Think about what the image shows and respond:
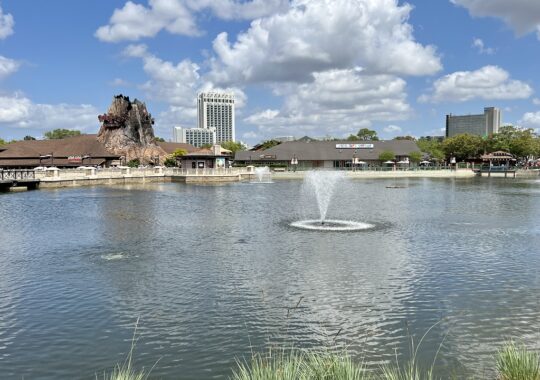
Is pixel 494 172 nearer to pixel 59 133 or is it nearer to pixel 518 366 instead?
pixel 518 366

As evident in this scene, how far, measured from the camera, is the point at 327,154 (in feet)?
431

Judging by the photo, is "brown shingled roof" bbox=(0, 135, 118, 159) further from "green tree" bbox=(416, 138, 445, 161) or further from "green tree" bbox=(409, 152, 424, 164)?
"green tree" bbox=(416, 138, 445, 161)

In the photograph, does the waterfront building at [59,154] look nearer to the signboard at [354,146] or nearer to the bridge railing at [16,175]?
the bridge railing at [16,175]

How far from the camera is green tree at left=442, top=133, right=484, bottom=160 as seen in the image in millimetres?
143375

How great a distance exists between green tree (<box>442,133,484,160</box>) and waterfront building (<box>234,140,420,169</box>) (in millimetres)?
18229

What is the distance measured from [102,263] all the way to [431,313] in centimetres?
1286

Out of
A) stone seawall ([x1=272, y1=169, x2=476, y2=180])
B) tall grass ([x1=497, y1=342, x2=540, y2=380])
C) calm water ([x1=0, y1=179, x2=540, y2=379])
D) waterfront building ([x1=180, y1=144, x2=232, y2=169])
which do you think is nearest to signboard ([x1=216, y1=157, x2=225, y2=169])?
waterfront building ([x1=180, y1=144, x2=232, y2=169])

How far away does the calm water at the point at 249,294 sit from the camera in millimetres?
11180

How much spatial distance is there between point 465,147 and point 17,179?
4758 inches

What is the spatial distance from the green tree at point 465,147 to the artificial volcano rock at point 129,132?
8573 cm

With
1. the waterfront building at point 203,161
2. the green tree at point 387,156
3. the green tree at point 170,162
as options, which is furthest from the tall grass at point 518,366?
the green tree at point 387,156

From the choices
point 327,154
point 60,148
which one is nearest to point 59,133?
point 60,148

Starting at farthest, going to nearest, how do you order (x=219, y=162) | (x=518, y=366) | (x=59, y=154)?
(x=59, y=154)
(x=219, y=162)
(x=518, y=366)

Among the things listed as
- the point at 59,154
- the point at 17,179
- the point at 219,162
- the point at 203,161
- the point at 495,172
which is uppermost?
the point at 59,154
